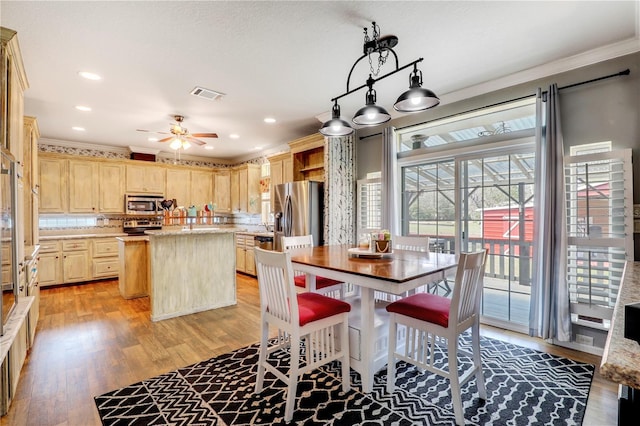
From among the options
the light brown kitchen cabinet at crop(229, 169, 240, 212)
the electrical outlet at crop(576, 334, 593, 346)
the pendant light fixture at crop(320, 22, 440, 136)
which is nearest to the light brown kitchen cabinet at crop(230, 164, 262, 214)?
the light brown kitchen cabinet at crop(229, 169, 240, 212)

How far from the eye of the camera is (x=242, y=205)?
718cm

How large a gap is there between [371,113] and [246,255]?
462 centimetres

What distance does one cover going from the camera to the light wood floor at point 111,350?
205 centimetres

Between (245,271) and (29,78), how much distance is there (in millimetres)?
4331

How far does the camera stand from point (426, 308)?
2049 millimetres

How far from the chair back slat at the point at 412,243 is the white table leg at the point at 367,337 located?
117 cm

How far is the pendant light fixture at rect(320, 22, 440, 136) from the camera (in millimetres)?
2176

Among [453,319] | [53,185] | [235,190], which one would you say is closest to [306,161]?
[235,190]

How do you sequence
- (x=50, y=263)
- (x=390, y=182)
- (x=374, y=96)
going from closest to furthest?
(x=374, y=96) < (x=390, y=182) < (x=50, y=263)

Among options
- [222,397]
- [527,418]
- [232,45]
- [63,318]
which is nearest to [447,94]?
[232,45]

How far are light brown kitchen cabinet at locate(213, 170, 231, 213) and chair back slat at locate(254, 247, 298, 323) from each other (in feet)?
18.8

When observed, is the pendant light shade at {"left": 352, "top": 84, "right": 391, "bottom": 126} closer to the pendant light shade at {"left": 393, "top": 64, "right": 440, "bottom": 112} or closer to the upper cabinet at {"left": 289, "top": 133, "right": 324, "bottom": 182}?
the pendant light shade at {"left": 393, "top": 64, "right": 440, "bottom": 112}

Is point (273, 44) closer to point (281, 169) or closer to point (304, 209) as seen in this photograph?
point (304, 209)

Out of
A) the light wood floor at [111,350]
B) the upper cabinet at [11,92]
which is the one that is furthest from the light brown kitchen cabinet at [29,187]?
the light wood floor at [111,350]
